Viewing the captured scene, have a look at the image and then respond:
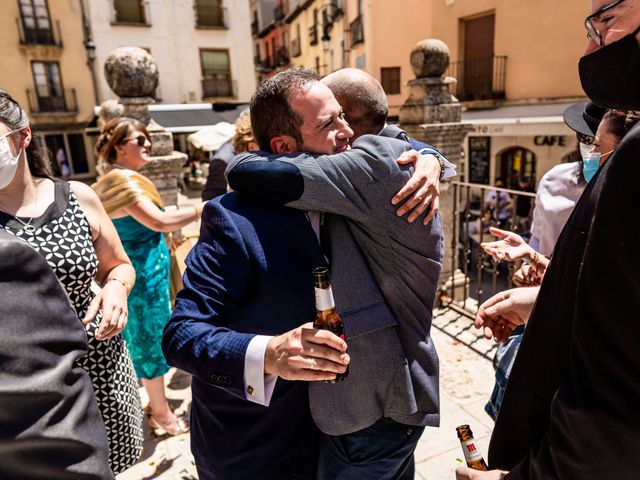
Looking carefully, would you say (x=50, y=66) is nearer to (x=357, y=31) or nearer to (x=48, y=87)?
(x=48, y=87)

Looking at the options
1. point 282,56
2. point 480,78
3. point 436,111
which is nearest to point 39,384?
point 436,111

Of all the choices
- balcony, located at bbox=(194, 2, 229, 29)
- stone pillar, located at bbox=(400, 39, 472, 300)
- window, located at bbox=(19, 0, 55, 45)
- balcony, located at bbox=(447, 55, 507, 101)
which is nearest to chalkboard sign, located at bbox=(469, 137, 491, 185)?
balcony, located at bbox=(447, 55, 507, 101)

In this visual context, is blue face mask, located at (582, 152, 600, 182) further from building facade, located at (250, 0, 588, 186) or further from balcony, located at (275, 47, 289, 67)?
balcony, located at (275, 47, 289, 67)

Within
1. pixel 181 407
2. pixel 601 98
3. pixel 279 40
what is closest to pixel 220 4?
pixel 279 40

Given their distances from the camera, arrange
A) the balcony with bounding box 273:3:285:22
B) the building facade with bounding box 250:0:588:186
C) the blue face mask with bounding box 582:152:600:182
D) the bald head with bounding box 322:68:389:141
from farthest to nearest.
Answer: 1. the balcony with bounding box 273:3:285:22
2. the building facade with bounding box 250:0:588:186
3. the blue face mask with bounding box 582:152:600:182
4. the bald head with bounding box 322:68:389:141

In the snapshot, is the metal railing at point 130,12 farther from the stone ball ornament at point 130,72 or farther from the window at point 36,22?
the stone ball ornament at point 130,72

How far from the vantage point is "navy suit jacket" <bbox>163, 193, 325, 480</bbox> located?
129 cm

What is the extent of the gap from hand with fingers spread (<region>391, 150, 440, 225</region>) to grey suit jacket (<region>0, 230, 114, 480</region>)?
97 centimetres

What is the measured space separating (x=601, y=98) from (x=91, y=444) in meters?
1.44

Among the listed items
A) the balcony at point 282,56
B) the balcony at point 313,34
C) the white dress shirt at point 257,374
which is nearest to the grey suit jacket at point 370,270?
the white dress shirt at point 257,374

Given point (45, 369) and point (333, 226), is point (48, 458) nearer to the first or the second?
point (45, 369)

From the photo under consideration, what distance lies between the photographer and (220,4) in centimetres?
2598

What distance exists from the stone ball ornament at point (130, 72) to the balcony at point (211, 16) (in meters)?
24.4

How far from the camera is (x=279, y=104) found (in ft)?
4.91
